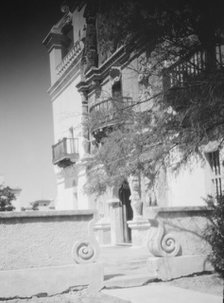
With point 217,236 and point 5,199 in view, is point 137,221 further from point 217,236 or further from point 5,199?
point 5,199

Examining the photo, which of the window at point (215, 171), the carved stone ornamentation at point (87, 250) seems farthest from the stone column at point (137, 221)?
the carved stone ornamentation at point (87, 250)

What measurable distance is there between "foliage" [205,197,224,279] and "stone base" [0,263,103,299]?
2.15 m

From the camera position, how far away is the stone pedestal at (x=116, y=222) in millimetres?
17312

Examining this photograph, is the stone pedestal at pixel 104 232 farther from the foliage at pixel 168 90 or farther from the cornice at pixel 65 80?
the foliage at pixel 168 90

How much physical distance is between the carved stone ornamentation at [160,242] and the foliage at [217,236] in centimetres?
68

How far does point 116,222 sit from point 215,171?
6.74 meters

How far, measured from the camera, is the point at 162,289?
7.36 meters

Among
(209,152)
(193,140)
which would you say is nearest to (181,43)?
(193,140)

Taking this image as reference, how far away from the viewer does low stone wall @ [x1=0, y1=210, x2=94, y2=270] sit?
713cm

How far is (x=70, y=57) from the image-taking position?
21.9 metres

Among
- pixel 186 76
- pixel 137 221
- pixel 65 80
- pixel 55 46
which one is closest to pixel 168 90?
pixel 186 76

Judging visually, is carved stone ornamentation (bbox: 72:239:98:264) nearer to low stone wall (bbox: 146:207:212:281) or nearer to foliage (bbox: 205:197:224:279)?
low stone wall (bbox: 146:207:212:281)

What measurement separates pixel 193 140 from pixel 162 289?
2.49 metres

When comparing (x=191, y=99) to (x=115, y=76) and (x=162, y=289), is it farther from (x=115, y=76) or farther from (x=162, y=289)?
(x=115, y=76)
